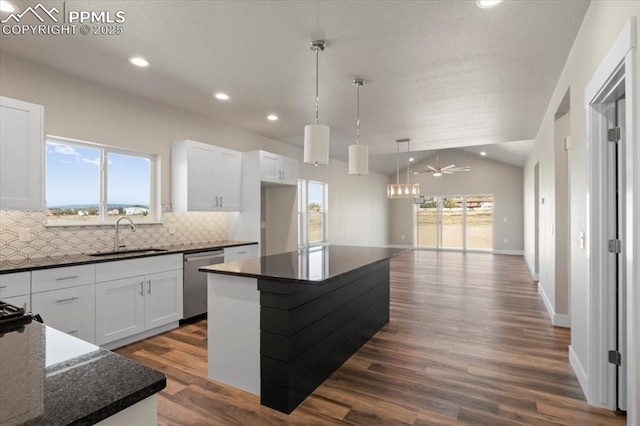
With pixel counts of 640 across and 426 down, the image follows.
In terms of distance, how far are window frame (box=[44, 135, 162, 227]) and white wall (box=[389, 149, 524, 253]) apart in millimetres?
9921

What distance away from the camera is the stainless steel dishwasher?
3943 mm

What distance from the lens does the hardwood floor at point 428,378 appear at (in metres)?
2.20

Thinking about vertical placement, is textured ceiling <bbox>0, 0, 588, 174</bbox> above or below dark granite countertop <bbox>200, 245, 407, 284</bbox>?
above

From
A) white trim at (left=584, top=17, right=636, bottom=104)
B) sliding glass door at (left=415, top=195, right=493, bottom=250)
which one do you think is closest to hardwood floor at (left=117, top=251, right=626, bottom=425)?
white trim at (left=584, top=17, right=636, bottom=104)

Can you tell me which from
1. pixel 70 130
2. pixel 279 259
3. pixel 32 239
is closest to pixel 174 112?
pixel 70 130

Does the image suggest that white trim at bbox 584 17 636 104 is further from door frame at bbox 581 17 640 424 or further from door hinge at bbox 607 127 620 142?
door hinge at bbox 607 127 620 142

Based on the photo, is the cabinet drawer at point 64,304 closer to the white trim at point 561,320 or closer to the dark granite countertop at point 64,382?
the dark granite countertop at point 64,382

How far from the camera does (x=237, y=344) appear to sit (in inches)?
99.5

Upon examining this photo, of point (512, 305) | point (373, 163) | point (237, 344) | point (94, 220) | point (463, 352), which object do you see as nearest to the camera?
point (237, 344)

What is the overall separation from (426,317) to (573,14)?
3382mm

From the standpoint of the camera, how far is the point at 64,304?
113 inches

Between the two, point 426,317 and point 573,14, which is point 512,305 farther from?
point 573,14

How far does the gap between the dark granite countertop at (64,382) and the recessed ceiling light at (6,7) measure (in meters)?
2.42

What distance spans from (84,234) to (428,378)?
3634 mm
